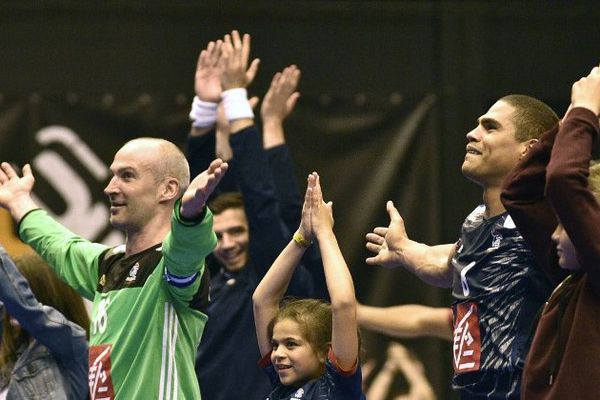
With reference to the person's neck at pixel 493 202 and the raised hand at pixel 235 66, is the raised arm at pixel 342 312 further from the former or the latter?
the raised hand at pixel 235 66

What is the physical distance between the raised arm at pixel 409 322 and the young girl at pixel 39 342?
40.0 inches

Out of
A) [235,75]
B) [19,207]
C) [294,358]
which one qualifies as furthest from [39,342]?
[235,75]

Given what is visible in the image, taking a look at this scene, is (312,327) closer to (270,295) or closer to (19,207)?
(270,295)

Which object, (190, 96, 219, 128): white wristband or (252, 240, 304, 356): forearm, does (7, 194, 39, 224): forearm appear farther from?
(190, 96, 219, 128): white wristband

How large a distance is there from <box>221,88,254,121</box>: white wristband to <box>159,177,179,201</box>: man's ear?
987 millimetres

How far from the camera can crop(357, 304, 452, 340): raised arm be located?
5.05 metres

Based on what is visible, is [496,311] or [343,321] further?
[343,321]

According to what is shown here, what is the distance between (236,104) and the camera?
5754 millimetres

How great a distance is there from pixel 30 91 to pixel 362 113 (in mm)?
1563

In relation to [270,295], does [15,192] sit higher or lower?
higher

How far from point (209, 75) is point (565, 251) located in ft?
8.95

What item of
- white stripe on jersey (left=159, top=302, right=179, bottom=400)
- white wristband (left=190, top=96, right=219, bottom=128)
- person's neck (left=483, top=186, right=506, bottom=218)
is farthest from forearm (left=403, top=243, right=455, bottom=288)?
white wristband (left=190, top=96, right=219, bottom=128)

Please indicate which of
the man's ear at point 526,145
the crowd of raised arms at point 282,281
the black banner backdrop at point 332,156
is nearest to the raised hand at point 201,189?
the crowd of raised arms at point 282,281

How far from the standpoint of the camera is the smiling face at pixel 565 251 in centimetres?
358
